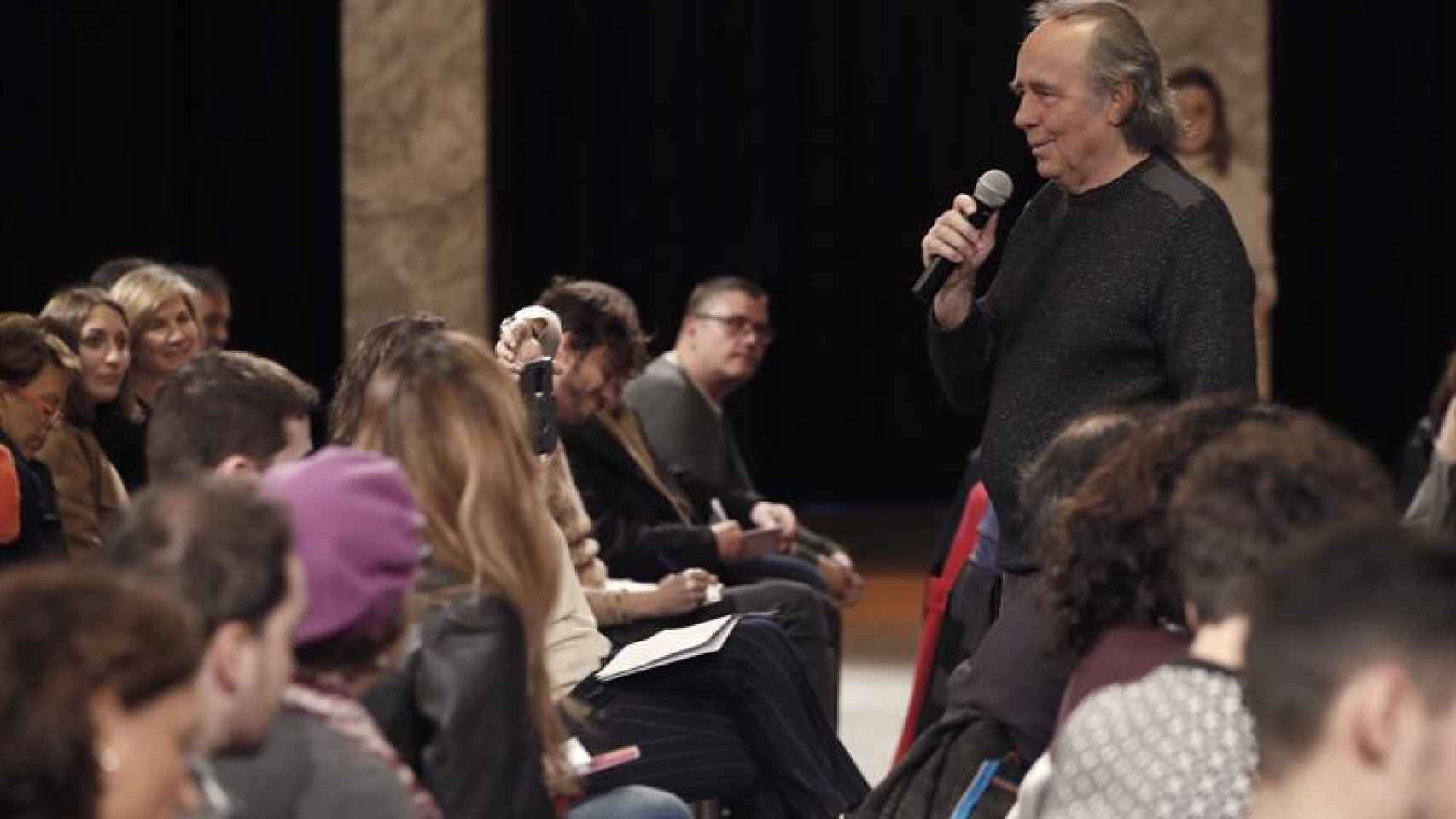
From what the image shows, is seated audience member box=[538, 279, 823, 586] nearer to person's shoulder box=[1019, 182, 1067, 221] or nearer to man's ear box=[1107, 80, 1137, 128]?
person's shoulder box=[1019, 182, 1067, 221]

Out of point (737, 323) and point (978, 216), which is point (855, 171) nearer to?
point (737, 323)

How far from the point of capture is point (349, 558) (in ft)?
7.17

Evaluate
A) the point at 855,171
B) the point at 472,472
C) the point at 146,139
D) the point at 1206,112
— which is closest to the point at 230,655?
the point at 472,472

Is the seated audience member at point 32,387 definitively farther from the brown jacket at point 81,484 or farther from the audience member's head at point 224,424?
the audience member's head at point 224,424

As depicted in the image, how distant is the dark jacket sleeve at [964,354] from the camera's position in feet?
11.3

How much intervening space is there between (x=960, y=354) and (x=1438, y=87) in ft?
20.1

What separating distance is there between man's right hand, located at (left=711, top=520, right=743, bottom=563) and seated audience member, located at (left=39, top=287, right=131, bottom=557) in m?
1.16

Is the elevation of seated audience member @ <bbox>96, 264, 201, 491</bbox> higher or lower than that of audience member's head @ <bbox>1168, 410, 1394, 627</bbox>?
lower

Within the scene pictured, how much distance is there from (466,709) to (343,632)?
0.88ft

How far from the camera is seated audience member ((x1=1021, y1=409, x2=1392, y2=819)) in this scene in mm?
2125

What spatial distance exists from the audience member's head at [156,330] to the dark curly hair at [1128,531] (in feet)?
10.1

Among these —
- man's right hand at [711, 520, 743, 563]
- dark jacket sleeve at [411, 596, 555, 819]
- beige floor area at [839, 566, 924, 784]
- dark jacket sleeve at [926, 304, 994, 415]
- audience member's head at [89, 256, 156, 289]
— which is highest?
dark jacket sleeve at [926, 304, 994, 415]

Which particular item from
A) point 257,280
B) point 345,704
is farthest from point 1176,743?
point 257,280

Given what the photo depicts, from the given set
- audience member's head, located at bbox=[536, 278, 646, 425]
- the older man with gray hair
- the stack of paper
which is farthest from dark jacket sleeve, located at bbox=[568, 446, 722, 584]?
the older man with gray hair
